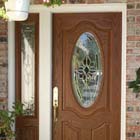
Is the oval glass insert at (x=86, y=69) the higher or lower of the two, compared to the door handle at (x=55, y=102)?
higher

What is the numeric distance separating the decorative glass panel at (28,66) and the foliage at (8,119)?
234mm

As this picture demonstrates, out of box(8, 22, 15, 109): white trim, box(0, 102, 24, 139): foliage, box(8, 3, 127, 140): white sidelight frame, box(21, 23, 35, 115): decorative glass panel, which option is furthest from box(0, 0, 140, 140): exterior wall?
box(0, 102, 24, 139): foliage

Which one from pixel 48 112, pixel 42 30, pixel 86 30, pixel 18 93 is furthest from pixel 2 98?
pixel 86 30

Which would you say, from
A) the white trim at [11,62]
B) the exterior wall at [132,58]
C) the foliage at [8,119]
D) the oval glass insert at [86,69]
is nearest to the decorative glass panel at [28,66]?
the white trim at [11,62]

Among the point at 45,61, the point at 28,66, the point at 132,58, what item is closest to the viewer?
the point at 132,58

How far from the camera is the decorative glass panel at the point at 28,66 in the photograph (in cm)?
517

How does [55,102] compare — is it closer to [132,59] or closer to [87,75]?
[87,75]

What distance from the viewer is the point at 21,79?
5207mm

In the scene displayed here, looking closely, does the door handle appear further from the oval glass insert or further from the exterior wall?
the exterior wall

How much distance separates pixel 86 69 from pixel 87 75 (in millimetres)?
74

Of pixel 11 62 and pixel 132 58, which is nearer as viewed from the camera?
pixel 132 58

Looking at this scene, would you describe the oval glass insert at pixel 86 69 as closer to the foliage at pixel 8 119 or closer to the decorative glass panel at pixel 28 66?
the decorative glass panel at pixel 28 66

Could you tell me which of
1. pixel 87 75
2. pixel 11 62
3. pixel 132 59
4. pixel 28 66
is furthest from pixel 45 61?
pixel 132 59

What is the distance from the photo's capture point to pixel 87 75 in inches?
199
